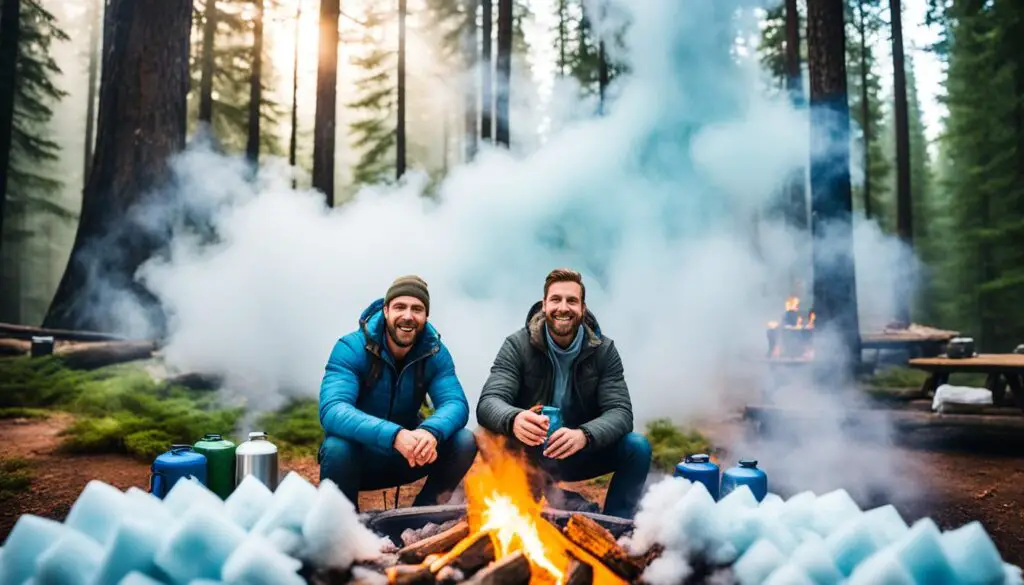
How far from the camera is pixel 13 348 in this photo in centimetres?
885

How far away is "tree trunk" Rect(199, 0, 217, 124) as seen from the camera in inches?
671

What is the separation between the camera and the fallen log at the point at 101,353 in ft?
26.6

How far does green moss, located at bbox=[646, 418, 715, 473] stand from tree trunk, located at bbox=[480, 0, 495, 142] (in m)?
9.89

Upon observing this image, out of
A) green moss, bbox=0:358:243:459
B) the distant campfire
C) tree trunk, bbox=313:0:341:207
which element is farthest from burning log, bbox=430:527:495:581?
tree trunk, bbox=313:0:341:207

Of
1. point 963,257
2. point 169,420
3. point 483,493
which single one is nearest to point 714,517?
point 483,493

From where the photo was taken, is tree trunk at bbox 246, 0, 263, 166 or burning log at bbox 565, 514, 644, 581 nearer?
burning log at bbox 565, 514, 644, 581

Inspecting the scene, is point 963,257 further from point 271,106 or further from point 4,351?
point 4,351

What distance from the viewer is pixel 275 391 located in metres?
7.70

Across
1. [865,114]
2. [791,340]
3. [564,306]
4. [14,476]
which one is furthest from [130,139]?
[865,114]

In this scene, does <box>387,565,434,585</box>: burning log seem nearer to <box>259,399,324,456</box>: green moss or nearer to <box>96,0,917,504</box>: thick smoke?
<box>259,399,324,456</box>: green moss

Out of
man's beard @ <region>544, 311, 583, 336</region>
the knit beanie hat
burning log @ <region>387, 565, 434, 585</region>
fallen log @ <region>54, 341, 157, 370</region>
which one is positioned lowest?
burning log @ <region>387, 565, 434, 585</region>

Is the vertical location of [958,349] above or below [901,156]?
below

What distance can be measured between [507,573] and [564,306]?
5.74ft

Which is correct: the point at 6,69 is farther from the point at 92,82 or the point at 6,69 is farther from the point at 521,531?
the point at 92,82
